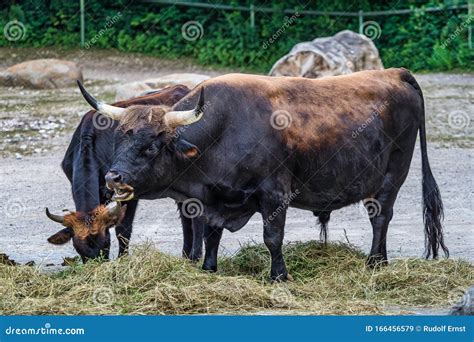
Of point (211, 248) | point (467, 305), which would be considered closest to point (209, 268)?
point (211, 248)

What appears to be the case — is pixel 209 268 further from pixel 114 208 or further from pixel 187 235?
pixel 187 235

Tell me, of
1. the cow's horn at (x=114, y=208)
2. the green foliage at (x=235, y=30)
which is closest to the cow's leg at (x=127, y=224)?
the cow's horn at (x=114, y=208)

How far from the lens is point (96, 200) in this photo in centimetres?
1356

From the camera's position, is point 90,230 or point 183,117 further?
point 90,230

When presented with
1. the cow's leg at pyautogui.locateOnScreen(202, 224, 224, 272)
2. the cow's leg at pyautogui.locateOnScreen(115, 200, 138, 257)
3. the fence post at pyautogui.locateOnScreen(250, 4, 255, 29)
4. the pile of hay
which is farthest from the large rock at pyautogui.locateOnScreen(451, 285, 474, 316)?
the fence post at pyautogui.locateOnScreen(250, 4, 255, 29)

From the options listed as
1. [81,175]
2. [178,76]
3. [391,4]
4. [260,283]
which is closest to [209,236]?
[260,283]

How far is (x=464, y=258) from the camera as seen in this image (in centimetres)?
1434

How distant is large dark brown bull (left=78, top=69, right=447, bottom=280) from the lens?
12406mm

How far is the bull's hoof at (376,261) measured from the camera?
13516mm

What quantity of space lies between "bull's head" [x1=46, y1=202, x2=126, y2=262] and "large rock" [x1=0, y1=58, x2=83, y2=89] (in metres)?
13.9

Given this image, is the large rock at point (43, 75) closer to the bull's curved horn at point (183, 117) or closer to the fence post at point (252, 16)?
the fence post at point (252, 16)

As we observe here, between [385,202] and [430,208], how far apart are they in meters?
0.65

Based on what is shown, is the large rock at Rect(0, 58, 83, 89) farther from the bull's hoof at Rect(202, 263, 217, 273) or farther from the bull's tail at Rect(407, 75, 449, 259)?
the bull's hoof at Rect(202, 263, 217, 273)

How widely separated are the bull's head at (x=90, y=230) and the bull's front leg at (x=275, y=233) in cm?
153
